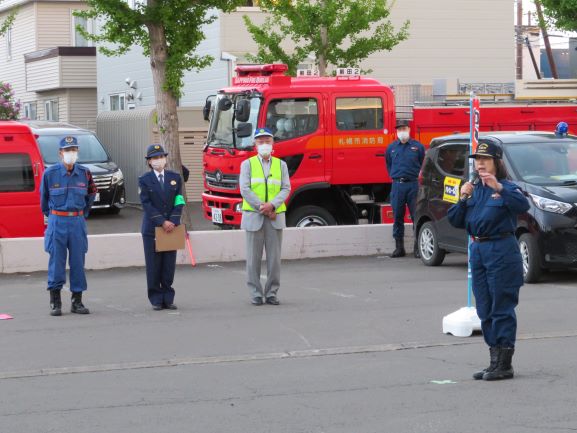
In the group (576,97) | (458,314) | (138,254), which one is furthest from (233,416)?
Answer: (576,97)

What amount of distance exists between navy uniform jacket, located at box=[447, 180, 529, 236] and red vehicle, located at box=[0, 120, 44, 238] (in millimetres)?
10167

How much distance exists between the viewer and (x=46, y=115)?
1817 inches

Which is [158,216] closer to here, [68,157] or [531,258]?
[68,157]

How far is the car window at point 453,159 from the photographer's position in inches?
611

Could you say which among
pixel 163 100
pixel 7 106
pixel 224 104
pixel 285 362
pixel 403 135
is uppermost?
pixel 7 106

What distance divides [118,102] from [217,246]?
23.6 m

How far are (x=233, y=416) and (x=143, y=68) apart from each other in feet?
101

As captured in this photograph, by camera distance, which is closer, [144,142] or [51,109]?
[144,142]

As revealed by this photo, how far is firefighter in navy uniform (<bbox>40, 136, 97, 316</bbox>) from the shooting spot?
12.4 metres

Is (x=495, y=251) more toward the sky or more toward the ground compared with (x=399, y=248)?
more toward the sky

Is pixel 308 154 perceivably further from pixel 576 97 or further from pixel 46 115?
pixel 46 115

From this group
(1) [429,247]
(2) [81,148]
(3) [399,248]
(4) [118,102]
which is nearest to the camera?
(1) [429,247]

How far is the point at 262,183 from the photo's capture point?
12.9 m

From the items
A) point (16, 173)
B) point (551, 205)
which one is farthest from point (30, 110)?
point (551, 205)
